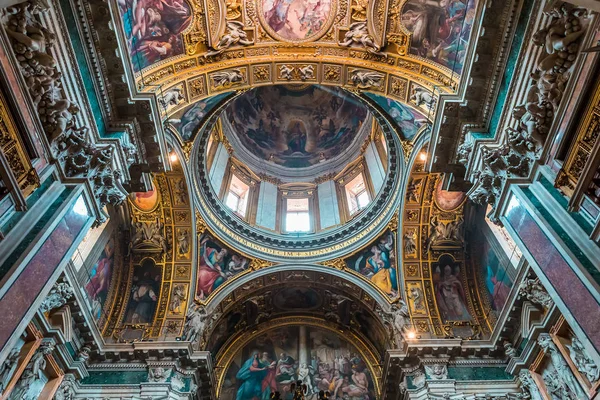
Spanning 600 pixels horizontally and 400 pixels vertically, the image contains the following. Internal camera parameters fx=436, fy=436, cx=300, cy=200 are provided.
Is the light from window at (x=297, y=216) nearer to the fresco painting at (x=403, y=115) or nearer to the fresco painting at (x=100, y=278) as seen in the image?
the fresco painting at (x=403, y=115)

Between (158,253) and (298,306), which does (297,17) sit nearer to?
(158,253)

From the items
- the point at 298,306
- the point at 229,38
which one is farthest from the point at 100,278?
the point at 229,38

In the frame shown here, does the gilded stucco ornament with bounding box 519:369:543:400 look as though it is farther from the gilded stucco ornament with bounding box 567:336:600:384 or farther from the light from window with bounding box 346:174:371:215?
the light from window with bounding box 346:174:371:215

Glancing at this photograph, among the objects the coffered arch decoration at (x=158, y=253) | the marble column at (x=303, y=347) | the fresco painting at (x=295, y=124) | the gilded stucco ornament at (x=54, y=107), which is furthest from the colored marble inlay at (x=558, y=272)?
the fresco painting at (x=295, y=124)

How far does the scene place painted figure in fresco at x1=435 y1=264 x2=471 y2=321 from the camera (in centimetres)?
1487

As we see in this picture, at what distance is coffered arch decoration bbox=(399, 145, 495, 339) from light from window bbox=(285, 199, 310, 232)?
5.34m

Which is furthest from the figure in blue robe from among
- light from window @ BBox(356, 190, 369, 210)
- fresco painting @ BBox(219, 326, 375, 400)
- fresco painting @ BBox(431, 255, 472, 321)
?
light from window @ BBox(356, 190, 369, 210)

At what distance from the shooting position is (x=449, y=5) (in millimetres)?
10328

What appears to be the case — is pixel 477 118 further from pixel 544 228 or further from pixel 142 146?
pixel 142 146

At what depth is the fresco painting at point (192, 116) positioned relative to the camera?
1294 centimetres

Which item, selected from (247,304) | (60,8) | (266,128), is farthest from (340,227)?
(60,8)

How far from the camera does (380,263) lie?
16.2 metres

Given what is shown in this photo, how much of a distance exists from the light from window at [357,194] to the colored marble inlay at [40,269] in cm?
1309

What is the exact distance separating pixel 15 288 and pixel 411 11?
10.5 m
